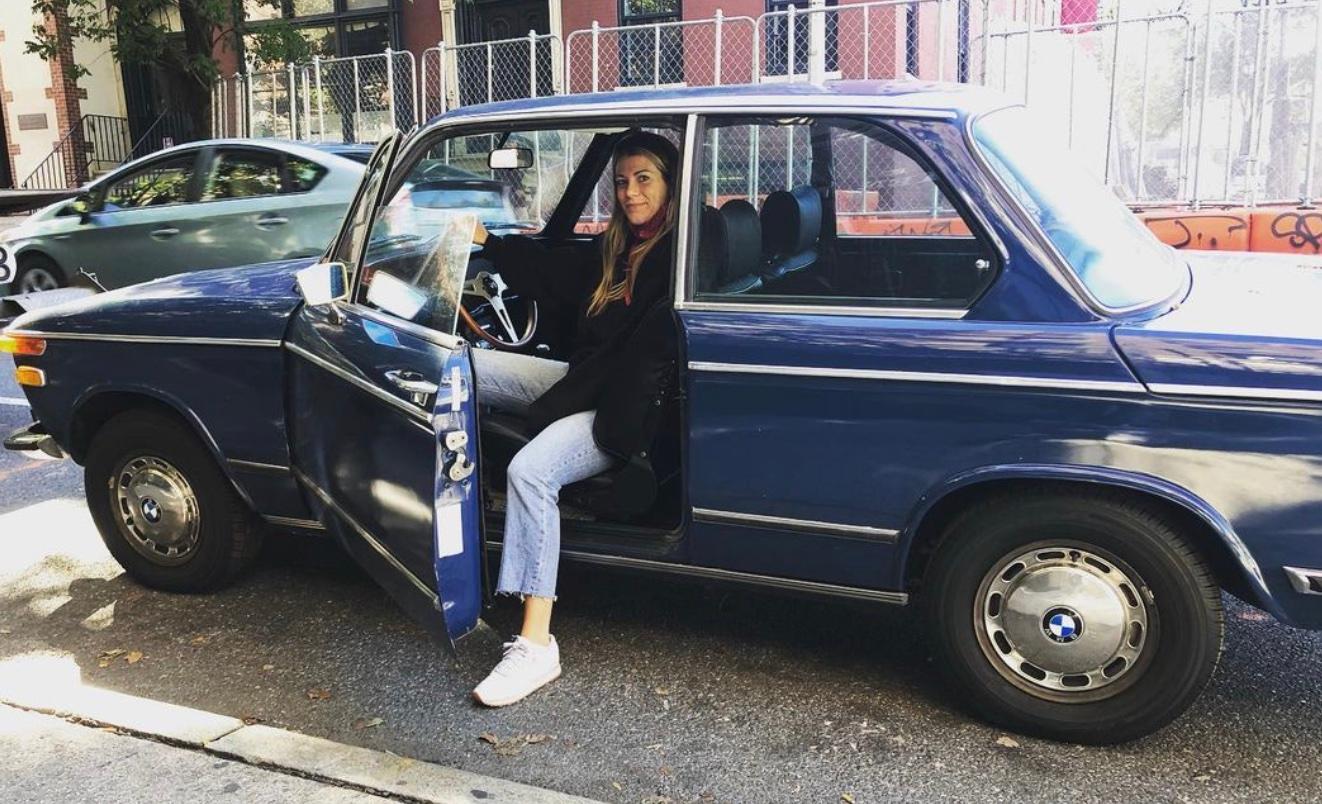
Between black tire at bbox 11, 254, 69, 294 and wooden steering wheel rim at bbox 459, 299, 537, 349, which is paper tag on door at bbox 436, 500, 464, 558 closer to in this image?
wooden steering wheel rim at bbox 459, 299, 537, 349

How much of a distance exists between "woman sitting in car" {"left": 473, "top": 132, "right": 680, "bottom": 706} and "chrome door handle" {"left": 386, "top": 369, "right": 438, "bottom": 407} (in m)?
0.49

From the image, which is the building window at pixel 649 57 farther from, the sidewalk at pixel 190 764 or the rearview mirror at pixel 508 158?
the sidewalk at pixel 190 764

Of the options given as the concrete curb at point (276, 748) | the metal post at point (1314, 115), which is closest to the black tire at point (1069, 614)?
the concrete curb at point (276, 748)

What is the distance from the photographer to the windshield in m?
3.04

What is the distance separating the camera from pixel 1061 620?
307 cm

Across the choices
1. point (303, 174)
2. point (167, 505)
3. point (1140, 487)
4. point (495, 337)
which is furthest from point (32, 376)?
point (303, 174)

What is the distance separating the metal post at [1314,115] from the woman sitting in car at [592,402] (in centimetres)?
586

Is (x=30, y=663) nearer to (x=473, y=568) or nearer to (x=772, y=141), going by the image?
(x=473, y=568)

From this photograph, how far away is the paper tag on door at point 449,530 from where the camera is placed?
9.91 feet

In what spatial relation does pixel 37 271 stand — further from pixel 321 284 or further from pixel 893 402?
pixel 893 402

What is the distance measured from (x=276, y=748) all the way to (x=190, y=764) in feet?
0.75

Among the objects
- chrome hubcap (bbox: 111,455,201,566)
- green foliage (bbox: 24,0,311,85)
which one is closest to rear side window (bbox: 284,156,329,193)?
chrome hubcap (bbox: 111,455,201,566)

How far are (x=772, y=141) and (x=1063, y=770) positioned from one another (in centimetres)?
199

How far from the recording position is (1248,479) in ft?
9.21
